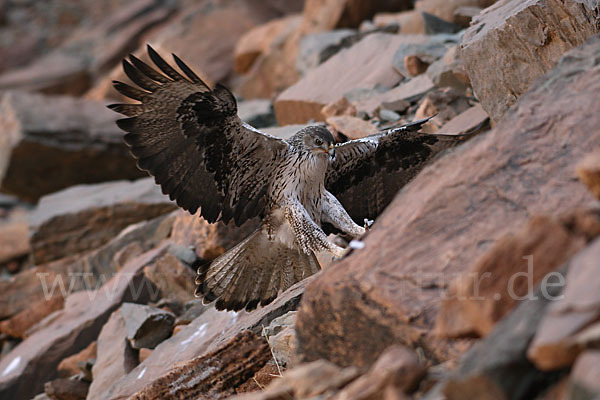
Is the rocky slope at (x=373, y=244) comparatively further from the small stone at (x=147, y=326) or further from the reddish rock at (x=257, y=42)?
the reddish rock at (x=257, y=42)

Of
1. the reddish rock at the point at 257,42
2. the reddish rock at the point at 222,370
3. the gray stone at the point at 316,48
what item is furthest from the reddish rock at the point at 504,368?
the reddish rock at the point at 257,42

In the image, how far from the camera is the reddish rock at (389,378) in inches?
72.8

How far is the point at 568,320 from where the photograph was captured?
1.67m

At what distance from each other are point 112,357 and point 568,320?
383cm

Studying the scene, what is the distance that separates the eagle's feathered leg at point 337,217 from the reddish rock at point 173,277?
1.57 metres

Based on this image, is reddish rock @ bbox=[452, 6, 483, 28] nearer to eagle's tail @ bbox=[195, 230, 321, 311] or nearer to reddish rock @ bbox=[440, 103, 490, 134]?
reddish rock @ bbox=[440, 103, 490, 134]

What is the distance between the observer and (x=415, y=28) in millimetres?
8281

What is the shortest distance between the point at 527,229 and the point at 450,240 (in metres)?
0.41

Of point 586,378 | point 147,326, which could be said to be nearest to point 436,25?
point 147,326

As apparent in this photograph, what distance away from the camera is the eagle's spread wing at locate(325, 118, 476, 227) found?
4.42 meters

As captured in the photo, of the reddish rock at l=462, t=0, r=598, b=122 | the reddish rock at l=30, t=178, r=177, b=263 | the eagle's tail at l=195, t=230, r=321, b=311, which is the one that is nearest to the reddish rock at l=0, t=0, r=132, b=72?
the reddish rock at l=30, t=178, r=177, b=263

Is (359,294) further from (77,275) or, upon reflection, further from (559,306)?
(77,275)

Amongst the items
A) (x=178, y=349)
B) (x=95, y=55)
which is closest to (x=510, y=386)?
(x=178, y=349)

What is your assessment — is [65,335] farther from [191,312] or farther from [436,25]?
[436,25]
